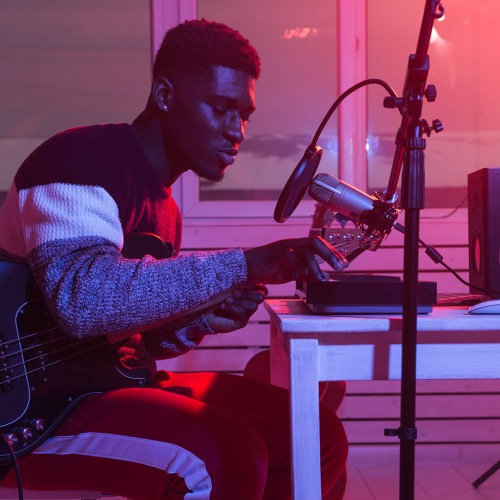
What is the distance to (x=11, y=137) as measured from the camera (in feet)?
10.7

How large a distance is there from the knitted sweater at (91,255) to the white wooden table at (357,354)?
0.18 meters

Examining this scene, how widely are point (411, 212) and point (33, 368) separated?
733mm

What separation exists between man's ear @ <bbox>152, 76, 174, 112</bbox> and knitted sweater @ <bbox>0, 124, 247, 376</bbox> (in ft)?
0.85

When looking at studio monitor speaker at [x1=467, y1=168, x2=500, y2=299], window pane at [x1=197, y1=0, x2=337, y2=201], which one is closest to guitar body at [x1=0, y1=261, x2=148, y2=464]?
studio monitor speaker at [x1=467, y1=168, x2=500, y2=299]

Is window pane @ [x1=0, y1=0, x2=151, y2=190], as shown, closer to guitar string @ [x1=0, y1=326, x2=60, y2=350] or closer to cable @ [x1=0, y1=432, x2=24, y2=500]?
guitar string @ [x1=0, y1=326, x2=60, y2=350]

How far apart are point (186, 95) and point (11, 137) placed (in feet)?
5.89

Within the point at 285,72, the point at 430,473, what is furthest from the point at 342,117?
the point at 430,473

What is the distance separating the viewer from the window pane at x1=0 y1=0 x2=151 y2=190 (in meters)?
3.24

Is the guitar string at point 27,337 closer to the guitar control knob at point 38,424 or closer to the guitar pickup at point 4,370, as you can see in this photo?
the guitar pickup at point 4,370

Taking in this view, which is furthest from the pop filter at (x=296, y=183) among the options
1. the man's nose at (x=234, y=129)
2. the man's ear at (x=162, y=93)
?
the man's ear at (x=162, y=93)

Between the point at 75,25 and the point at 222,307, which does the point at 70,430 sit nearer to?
the point at 222,307

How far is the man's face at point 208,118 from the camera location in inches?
67.3

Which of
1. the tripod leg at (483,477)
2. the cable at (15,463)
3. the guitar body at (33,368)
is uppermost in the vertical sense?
the guitar body at (33,368)

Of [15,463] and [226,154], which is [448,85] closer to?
[226,154]
